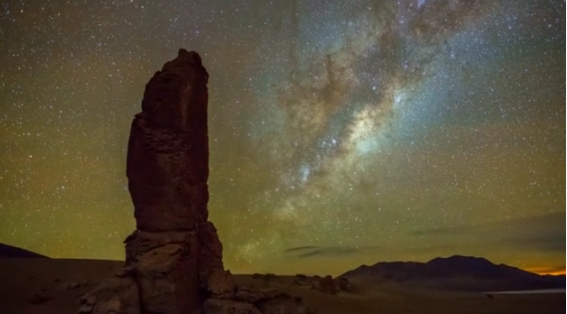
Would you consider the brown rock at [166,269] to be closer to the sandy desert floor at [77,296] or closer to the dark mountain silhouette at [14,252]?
the sandy desert floor at [77,296]

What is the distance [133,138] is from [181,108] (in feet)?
5.38

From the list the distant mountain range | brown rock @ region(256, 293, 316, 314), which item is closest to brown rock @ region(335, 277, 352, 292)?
brown rock @ region(256, 293, 316, 314)

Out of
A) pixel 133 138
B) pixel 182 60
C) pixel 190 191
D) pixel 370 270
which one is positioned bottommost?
pixel 370 270

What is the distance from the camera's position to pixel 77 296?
18.8 meters

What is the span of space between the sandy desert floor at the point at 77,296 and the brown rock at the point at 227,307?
4610mm

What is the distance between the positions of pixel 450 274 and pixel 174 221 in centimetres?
4586

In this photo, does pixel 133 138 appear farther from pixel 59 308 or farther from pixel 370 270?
pixel 370 270

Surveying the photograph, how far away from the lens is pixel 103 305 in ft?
42.4

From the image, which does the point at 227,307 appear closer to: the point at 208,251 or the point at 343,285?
the point at 208,251

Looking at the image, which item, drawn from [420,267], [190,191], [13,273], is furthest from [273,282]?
[420,267]

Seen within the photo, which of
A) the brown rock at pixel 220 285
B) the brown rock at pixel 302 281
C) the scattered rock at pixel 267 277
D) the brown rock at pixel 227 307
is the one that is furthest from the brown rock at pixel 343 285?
the brown rock at pixel 227 307

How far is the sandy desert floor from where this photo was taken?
18.0m

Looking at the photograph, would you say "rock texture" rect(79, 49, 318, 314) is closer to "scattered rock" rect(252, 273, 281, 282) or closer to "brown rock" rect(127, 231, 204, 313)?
"brown rock" rect(127, 231, 204, 313)

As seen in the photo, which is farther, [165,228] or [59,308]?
[59,308]
